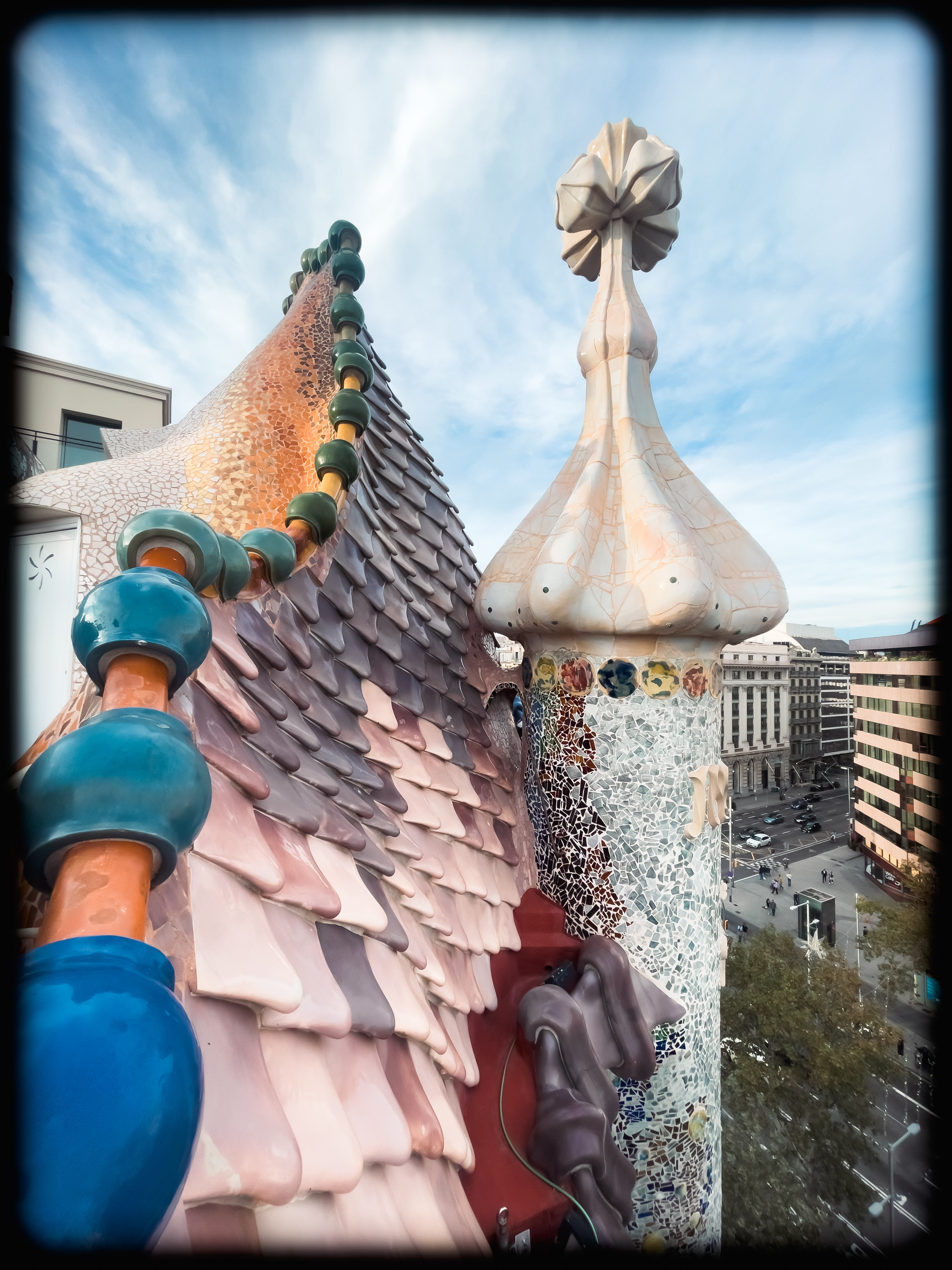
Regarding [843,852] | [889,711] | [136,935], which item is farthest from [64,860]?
[843,852]

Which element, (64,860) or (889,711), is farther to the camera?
(889,711)

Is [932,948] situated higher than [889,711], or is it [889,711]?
[889,711]

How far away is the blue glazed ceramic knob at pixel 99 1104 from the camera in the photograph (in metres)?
0.34

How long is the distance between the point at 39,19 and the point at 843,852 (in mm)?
18107

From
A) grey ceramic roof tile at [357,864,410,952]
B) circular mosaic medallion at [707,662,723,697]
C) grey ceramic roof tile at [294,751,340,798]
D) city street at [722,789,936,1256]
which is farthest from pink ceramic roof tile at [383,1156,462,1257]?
city street at [722,789,936,1256]

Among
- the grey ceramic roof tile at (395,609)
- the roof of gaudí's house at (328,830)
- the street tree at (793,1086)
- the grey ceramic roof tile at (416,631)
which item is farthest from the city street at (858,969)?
the grey ceramic roof tile at (395,609)

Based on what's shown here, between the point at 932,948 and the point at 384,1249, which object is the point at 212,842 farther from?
the point at 932,948

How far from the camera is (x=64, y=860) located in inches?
21.0

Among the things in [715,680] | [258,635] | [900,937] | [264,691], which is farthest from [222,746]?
[900,937]

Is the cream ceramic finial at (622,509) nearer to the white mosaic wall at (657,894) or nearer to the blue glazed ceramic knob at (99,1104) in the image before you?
the white mosaic wall at (657,894)

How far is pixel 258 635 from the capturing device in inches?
47.1

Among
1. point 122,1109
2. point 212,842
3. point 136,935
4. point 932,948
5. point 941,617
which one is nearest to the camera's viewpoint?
point 122,1109

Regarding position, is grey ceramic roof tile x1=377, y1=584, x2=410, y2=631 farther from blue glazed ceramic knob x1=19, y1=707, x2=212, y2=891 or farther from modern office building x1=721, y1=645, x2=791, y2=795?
modern office building x1=721, y1=645, x2=791, y2=795

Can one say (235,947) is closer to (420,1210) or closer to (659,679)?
(420,1210)
